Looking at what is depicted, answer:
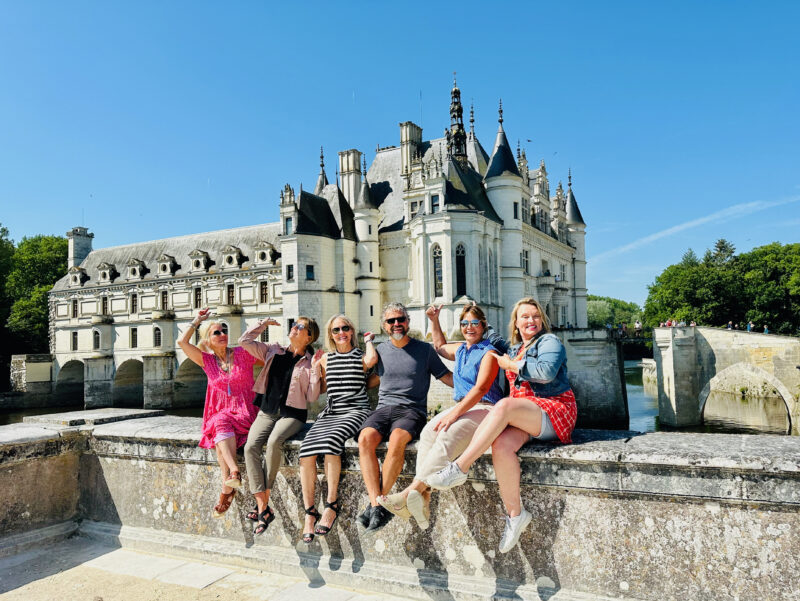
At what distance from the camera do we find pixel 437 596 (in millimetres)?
3428

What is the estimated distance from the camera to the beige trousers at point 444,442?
3402mm

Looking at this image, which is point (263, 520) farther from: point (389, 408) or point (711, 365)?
point (711, 365)

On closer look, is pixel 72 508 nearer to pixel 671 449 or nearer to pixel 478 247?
pixel 671 449

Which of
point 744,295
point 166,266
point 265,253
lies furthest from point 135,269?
point 744,295

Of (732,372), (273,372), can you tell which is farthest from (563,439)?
(732,372)

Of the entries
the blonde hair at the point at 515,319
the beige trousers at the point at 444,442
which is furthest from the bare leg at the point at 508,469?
the blonde hair at the point at 515,319

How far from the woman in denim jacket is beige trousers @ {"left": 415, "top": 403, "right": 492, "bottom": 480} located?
0.30 ft

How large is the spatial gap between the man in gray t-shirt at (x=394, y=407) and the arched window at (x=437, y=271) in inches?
1011

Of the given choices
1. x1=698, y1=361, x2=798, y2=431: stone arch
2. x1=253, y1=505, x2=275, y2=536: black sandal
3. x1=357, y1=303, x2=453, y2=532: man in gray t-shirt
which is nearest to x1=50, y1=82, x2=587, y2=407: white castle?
x1=698, y1=361, x2=798, y2=431: stone arch

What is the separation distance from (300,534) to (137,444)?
171 cm

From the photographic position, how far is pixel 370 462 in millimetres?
3650

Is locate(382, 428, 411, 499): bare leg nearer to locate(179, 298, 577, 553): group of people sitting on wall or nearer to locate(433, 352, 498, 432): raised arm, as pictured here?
locate(179, 298, 577, 553): group of people sitting on wall

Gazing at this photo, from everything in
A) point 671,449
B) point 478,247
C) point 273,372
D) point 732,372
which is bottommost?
point 732,372

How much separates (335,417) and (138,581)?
171 centimetres
